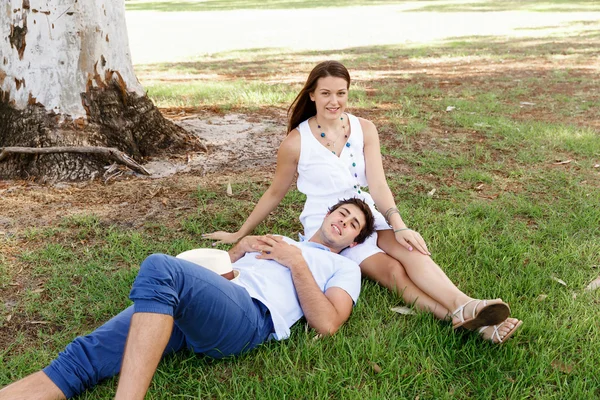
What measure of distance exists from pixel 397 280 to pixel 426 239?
2.92ft

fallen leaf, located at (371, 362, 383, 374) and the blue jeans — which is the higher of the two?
the blue jeans

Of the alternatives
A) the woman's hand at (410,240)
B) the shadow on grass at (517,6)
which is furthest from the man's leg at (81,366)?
the shadow on grass at (517,6)

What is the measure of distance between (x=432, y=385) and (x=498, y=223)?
225 centimetres

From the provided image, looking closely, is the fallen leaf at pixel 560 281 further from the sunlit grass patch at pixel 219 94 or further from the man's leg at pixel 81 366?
the sunlit grass patch at pixel 219 94

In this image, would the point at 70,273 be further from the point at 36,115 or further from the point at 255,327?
the point at 36,115

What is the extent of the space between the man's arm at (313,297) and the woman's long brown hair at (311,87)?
3.79ft

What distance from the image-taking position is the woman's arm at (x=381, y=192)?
11.7 feet

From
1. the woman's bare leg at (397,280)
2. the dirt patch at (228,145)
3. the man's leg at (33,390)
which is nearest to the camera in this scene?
the man's leg at (33,390)

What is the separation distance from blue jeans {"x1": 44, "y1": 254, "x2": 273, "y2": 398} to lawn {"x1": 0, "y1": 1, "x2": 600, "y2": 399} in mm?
102

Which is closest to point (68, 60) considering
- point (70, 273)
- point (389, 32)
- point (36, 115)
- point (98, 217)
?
point (36, 115)

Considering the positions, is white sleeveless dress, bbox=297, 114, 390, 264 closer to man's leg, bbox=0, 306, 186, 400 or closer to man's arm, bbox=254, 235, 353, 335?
man's arm, bbox=254, 235, 353, 335

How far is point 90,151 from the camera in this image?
17.5 ft

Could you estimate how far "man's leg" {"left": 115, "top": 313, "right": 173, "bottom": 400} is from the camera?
2408 mm

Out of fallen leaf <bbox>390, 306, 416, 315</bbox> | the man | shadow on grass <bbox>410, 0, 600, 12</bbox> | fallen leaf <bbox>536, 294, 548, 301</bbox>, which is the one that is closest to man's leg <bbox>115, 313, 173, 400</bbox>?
the man
